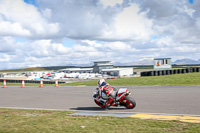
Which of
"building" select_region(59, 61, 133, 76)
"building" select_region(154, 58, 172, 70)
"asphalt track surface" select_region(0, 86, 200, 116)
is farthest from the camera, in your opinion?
"building" select_region(59, 61, 133, 76)

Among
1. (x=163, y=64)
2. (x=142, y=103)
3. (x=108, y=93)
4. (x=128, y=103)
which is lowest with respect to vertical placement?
(x=142, y=103)

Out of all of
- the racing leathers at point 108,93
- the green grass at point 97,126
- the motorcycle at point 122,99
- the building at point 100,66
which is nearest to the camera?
the green grass at point 97,126

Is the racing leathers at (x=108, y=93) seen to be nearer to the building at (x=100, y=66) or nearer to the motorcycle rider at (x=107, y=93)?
the motorcycle rider at (x=107, y=93)

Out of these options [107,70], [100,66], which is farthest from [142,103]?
[100,66]

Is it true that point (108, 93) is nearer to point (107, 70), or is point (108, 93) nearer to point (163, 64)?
point (163, 64)

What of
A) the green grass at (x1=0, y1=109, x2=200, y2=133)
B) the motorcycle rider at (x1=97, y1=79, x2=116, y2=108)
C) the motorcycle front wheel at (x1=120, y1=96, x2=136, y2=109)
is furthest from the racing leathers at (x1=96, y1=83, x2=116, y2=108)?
the green grass at (x1=0, y1=109, x2=200, y2=133)

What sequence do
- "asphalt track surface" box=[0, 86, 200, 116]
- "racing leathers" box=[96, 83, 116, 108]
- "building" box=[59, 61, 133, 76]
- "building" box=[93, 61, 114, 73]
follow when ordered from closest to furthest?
1. "asphalt track surface" box=[0, 86, 200, 116]
2. "racing leathers" box=[96, 83, 116, 108]
3. "building" box=[59, 61, 133, 76]
4. "building" box=[93, 61, 114, 73]

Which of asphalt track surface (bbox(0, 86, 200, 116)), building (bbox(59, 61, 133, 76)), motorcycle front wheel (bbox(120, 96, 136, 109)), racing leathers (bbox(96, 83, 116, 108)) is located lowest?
asphalt track surface (bbox(0, 86, 200, 116))

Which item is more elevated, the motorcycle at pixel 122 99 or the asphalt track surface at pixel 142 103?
the motorcycle at pixel 122 99

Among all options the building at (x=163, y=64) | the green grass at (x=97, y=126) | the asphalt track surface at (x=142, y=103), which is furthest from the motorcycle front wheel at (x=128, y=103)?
the building at (x=163, y=64)

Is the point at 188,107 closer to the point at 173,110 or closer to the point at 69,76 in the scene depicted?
the point at 173,110

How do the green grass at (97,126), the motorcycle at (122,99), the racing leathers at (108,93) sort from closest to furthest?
the green grass at (97,126)
the motorcycle at (122,99)
the racing leathers at (108,93)

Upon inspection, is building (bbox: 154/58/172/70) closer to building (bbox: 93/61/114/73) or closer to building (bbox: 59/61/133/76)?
building (bbox: 59/61/133/76)

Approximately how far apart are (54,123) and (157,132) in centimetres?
318
